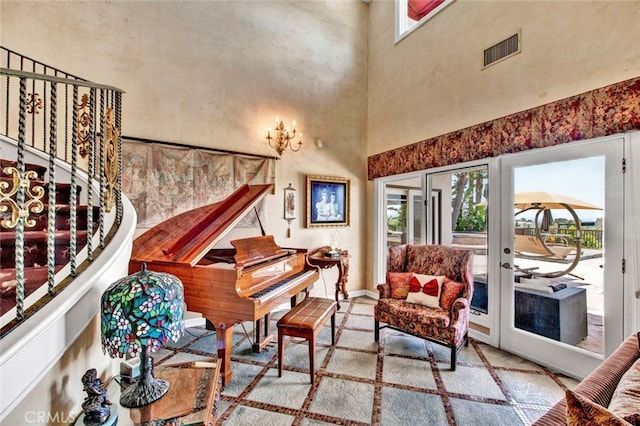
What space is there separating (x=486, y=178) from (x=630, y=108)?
4.38 feet

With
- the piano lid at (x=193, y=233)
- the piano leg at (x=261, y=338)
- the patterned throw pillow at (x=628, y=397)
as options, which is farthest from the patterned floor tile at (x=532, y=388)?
the piano lid at (x=193, y=233)

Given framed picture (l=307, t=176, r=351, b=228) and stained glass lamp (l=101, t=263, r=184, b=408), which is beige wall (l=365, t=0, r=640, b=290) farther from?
stained glass lamp (l=101, t=263, r=184, b=408)

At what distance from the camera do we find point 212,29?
4.01m

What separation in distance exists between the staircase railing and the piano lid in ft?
2.15

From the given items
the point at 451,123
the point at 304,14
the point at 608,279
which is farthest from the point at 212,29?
the point at 608,279

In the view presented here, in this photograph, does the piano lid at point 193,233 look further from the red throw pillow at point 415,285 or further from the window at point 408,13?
the window at point 408,13

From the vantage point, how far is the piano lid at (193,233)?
7.96 ft

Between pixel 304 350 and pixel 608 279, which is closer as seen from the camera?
pixel 608 279

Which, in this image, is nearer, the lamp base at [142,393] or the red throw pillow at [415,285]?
the lamp base at [142,393]

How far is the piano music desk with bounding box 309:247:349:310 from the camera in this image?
4.25m

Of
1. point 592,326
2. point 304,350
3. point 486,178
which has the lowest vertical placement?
point 304,350

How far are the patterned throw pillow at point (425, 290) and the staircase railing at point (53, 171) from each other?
9.35ft

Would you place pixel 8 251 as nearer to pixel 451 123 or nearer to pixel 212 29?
pixel 212 29

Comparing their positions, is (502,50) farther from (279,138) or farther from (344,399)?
(344,399)
